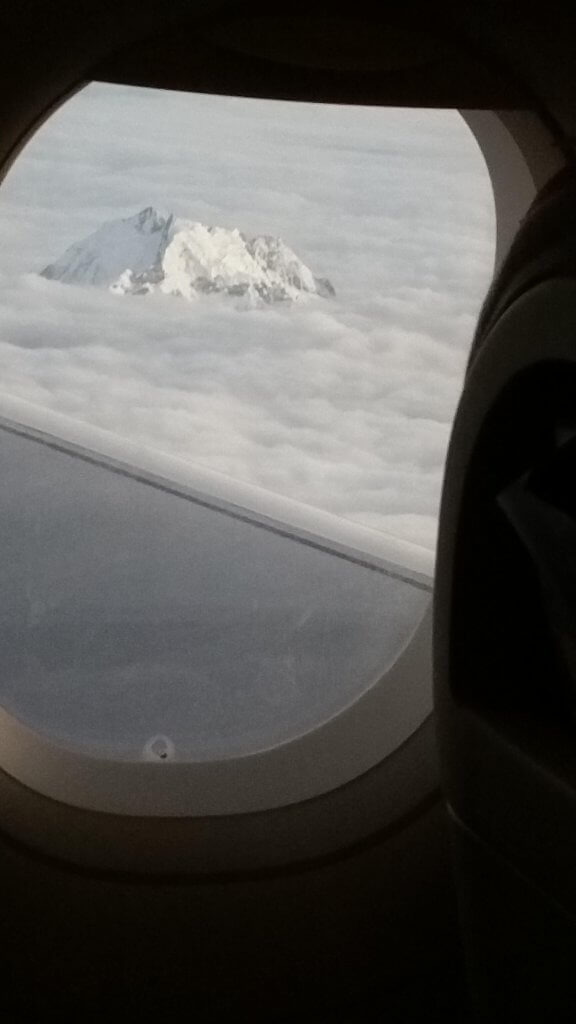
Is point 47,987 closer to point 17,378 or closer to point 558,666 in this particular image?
point 558,666

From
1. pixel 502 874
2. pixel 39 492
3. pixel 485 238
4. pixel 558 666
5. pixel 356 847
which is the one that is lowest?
pixel 39 492

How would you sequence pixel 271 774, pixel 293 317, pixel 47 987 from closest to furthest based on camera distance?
pixel 47 987 → pixel 271 774 → pixel 293 317

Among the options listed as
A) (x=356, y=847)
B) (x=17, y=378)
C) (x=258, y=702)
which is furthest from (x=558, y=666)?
(x=17, y=378)

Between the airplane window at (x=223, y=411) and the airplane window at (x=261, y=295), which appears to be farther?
the airplane window at (x=261, y=295)

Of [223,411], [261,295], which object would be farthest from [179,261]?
[223,411]

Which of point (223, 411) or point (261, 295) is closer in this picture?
point (261, 295)

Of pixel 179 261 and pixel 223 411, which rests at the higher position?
pixel 179 261

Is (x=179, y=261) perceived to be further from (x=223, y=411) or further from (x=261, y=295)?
(x=223, y=411)
